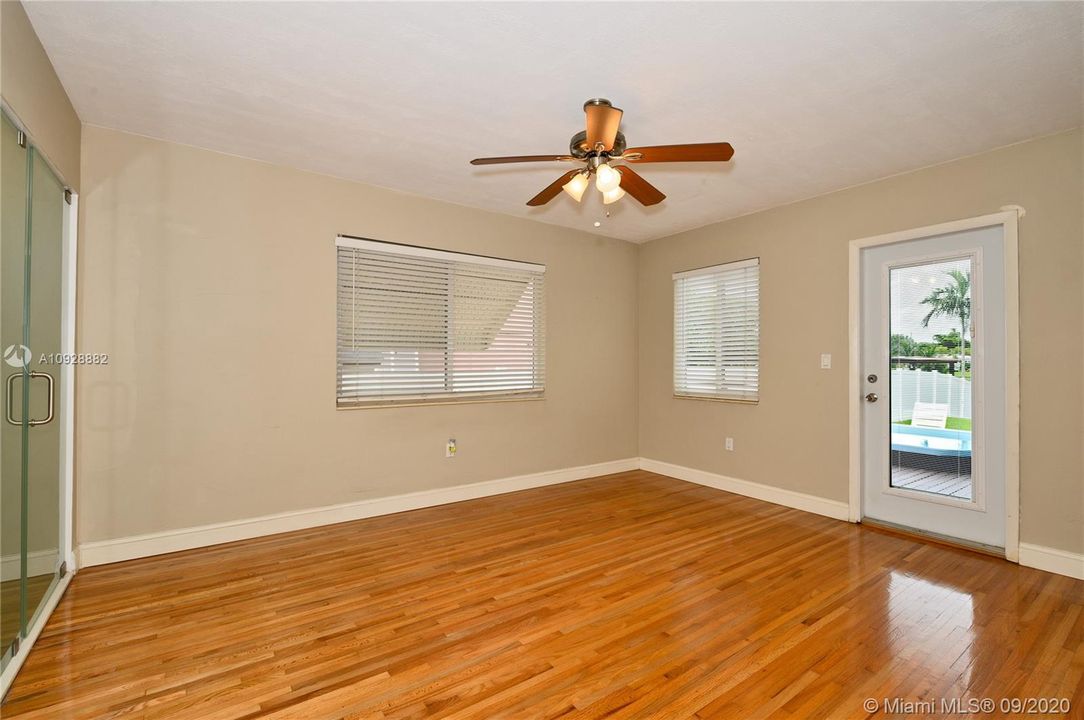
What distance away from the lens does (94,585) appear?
2.75m

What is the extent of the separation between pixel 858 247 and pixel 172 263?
16.2ft

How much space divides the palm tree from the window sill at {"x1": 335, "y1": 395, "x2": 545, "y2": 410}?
3279 mm

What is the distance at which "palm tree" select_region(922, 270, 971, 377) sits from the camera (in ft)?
11.2

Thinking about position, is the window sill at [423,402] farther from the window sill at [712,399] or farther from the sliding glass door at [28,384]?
the sliding glass door at [28,384]

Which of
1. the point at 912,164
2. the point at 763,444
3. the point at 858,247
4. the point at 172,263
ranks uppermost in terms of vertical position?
the point at 912,164

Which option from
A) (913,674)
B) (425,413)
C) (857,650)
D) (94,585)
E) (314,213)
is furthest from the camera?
(425,413)

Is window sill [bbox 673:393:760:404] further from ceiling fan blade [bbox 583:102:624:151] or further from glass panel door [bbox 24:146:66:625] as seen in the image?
glass panel door [bbox 24:146:66:625]

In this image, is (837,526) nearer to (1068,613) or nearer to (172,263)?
(1068,613)

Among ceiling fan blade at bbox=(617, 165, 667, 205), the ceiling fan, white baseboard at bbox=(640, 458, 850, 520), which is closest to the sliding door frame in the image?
the ceiling fan

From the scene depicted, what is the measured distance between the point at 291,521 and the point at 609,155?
3.30 metres

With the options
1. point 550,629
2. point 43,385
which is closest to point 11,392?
point 43,385

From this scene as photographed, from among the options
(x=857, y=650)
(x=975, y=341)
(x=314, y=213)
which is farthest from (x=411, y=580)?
(x=975, y=341)

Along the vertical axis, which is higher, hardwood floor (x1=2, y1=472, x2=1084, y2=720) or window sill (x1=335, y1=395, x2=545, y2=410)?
window sill (x1=335, y1=395, x2=545, y2=410)

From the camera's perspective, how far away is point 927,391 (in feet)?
11.8
